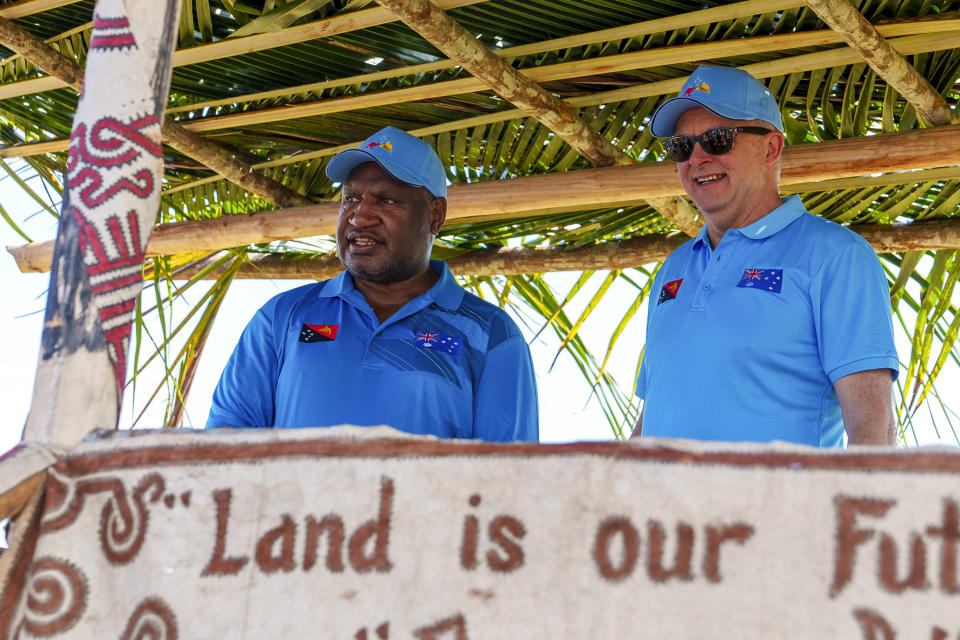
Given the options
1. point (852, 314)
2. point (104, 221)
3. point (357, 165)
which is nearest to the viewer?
point (104, 221)

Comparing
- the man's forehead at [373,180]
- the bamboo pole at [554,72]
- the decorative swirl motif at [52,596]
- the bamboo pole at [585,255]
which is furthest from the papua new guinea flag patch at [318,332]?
the bamboo pole at [585,255]

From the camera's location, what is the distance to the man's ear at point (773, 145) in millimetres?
2209

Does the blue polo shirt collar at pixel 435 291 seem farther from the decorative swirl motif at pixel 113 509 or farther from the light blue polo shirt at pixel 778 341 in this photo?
the decorative swirl motif at pixel 113 509

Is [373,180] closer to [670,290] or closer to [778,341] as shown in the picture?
[670,290]

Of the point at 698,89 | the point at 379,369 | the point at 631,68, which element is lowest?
the point at 379,369

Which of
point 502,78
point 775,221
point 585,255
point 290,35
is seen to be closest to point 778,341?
point 775,221

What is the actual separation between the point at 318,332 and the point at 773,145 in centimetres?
106

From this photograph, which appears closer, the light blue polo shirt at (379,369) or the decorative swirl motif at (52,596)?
the decorative swirl motif at (52,596)

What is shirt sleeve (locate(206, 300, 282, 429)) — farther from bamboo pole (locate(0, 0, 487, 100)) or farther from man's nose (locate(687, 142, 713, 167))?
man's nose (locate(687, 142, 713, 167))

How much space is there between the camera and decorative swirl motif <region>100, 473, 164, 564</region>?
126 cm

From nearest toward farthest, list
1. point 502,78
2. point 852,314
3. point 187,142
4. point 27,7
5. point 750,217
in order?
point 852,314 < point 750,217 < point 502,78 < point 27,7 < point 187,142

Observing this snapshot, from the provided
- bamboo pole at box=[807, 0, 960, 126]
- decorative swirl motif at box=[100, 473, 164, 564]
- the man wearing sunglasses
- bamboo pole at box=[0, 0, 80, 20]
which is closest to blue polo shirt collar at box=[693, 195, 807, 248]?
the man wearing sunglasses

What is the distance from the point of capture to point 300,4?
7.60 ft

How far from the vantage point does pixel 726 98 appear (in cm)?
220
